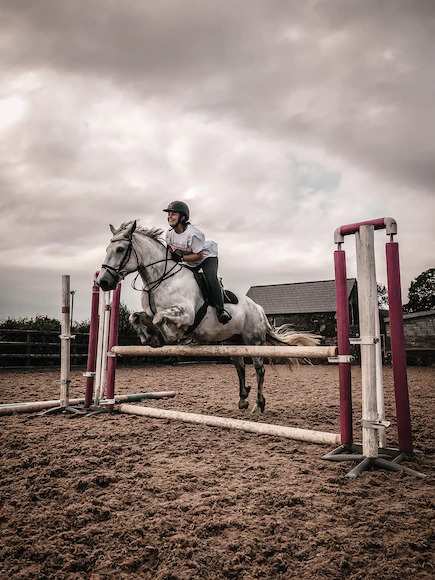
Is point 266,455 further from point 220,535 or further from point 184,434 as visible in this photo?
point 220,535

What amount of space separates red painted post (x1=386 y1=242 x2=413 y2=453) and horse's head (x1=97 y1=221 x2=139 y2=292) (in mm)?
2524

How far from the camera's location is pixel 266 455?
329 centimetres

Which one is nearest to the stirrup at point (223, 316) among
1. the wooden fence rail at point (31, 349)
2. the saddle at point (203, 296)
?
the saddle at point (203, 296)

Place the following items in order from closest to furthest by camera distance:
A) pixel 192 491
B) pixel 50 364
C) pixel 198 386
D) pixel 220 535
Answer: pixel 220 535
pixel 192 491
pixel 198 386
pixel 50 364

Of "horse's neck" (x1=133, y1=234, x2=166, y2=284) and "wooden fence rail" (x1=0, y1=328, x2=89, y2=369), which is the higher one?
"horse's neck" (x1=133, y1=234, x2=166, y2=284)

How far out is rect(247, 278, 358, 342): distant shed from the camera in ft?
77.2

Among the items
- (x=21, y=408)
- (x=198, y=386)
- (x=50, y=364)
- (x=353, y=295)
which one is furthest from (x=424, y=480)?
(x=353, y=295)

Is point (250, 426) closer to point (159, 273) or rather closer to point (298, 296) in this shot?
point (159, 273)

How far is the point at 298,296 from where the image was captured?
1027 inches

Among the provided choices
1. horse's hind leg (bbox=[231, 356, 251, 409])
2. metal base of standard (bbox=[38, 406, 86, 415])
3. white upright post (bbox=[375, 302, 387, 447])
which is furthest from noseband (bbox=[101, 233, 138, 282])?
white upright post (bbox=[375, 302, 387, 447])

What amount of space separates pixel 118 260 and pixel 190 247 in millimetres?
788

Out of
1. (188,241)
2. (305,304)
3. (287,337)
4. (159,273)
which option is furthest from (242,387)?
(305,304)

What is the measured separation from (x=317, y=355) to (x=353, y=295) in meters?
23.7

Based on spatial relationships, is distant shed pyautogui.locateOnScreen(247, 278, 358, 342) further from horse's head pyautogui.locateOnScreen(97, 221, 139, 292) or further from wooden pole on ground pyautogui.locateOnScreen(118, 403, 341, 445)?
horse's head pyautogui.locateOnScreen(97, 221, 139, 292)
